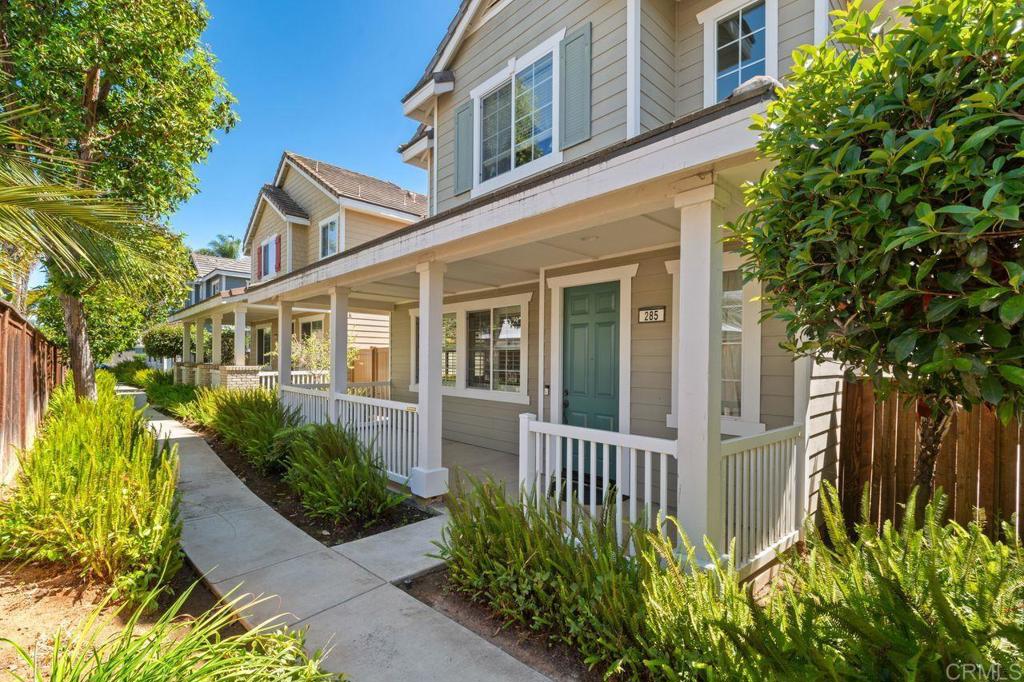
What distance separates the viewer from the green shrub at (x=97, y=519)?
9.45 feet

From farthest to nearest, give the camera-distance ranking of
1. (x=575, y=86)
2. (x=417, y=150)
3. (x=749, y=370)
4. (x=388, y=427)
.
Result: (x=417, y=150) → (x=388, y=427) → (x=575, y=86) → (x=749, y=370)

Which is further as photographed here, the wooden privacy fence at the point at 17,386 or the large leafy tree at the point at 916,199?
the wooden privacy fence at the point at 17,386

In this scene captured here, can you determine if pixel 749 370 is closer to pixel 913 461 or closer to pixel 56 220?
pixel 913 461

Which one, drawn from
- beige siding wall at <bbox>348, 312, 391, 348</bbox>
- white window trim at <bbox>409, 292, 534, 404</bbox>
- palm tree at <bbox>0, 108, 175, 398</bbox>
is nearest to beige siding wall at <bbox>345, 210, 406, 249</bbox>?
beige siding wall at <bbox>348, 312, 391, 348</bbox>

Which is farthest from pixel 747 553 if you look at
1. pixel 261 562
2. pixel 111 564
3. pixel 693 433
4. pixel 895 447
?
pixel 111 564

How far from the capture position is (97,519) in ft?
9.52

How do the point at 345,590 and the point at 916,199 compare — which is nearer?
the point at 916,199

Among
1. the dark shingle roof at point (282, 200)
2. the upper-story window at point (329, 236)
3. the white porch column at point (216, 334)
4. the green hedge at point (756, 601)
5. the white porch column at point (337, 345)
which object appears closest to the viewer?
the green hedge at point (756, 601)

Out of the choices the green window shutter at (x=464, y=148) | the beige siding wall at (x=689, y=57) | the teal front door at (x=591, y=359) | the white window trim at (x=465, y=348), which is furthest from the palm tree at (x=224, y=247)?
the beige siding wall at (x=689, y=57)

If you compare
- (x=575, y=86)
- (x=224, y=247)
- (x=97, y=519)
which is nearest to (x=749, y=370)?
(x=575, y=86)

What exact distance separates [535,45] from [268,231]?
11.3 meters

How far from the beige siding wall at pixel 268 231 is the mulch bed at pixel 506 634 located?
12.1 metres

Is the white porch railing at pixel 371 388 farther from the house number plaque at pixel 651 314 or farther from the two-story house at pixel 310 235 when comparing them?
the house number plaque at pixel 651 314

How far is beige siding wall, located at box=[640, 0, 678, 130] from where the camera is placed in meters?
4.79
